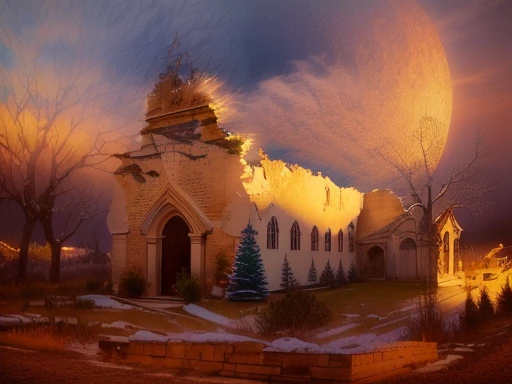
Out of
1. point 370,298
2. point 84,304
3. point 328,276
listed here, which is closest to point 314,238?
point 328,276

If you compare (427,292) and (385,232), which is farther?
(385,232)

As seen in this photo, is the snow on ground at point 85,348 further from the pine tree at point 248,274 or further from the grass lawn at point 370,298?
the grass lawn at point 370,298

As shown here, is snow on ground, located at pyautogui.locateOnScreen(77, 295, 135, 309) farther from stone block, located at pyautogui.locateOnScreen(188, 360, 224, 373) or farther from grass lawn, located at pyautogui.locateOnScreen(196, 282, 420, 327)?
stone block, located at pyautogui.locateOnScreen(188, 360, 224, 373)

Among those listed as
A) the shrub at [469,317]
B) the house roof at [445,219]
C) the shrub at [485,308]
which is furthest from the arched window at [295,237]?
the shrub at [485,308]

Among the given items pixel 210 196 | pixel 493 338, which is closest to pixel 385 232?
pixel 493 338

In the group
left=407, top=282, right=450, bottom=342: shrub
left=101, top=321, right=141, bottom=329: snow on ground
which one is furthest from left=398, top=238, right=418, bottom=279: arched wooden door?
left=101, top=321, right=141, bottom=329: snow on ground

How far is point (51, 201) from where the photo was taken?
854 centimetres

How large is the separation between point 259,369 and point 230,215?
3636 millimetres

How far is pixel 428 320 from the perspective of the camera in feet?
21.2

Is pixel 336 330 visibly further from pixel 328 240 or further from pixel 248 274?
pixel 248 274

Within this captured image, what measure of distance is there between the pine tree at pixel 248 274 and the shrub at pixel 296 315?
122 centimetres

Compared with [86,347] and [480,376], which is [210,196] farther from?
[480,376]

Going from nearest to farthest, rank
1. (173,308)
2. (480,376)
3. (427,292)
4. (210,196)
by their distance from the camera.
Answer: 1. (480,376)
2. (427,292)
3. (173,308)
4. (210,196)

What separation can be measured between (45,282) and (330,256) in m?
4.19
